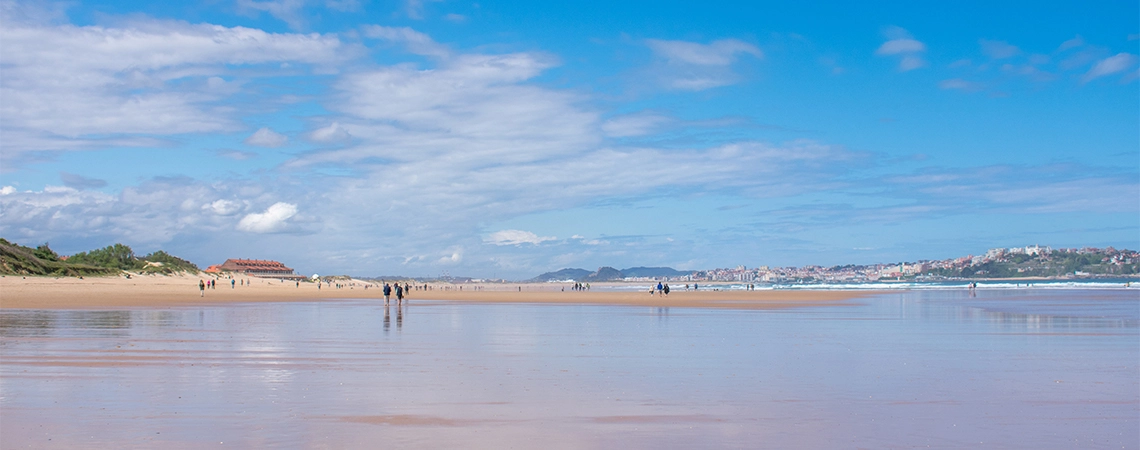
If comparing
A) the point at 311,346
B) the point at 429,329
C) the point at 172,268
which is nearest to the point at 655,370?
the point at 311,346

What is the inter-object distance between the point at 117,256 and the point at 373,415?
9998 cm

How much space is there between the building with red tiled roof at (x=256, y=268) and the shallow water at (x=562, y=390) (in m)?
141

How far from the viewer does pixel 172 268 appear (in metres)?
94.9

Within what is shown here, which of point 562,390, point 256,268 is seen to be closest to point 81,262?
point 256,268

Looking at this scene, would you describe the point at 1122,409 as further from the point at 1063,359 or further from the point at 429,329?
the point at 429,329

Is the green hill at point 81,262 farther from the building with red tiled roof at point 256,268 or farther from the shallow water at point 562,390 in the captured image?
the shallow water at point 562,390

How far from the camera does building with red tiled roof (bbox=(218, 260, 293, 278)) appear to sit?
153 m

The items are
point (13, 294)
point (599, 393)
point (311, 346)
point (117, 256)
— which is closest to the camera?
point (599, 393)

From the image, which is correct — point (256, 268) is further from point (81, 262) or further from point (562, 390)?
point (562, 390)

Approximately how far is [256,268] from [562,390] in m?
161

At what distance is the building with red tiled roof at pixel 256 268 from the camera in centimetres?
15338

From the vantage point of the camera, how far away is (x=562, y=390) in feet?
37.2

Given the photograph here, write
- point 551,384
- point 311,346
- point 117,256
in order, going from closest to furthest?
point 551,384, point 311,346, point 117,256

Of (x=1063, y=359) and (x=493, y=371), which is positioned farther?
(x=1063, y=359)
